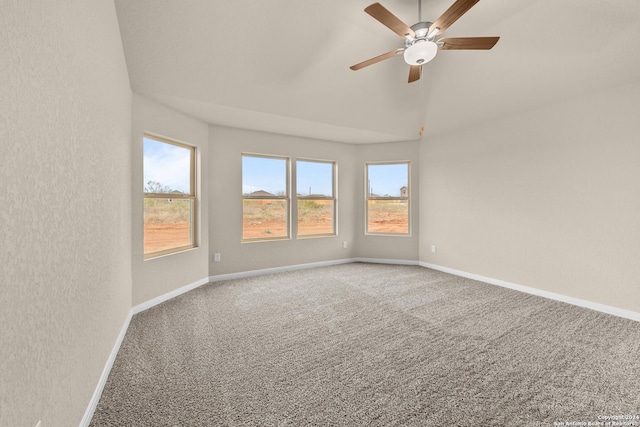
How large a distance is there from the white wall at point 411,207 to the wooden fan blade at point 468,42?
311 cm

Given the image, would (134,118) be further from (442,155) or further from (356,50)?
(442,155)

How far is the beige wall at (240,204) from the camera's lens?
13.9 ft

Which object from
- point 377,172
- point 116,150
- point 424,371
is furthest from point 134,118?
point 377,172

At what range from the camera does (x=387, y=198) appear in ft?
18.0

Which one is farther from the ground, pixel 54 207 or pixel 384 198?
pixel 384 198

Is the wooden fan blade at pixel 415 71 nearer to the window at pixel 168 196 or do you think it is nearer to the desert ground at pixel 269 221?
the desert ground at pixel 269 221

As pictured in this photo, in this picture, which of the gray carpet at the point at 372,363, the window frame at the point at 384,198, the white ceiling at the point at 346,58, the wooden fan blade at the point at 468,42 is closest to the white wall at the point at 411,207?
the window frame at the point at 384,198

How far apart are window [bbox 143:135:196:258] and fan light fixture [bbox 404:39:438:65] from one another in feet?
9.99

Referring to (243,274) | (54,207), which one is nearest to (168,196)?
(243,274)

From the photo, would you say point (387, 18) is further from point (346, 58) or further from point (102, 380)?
point (102, 380)

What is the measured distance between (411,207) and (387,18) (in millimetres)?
3852

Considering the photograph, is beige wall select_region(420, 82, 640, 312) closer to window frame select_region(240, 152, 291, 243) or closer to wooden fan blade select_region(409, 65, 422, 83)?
wooden fan blade select_region(409, 65, 422, 83)

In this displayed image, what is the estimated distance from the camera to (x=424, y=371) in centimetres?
194

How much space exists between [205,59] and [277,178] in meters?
2.35
